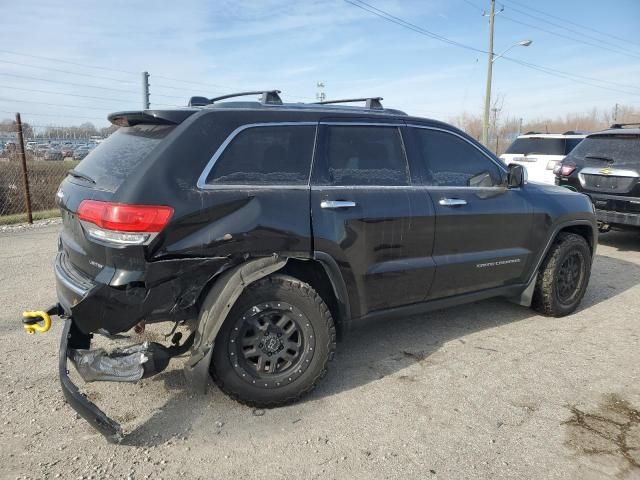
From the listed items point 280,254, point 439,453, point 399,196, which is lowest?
point 439,453

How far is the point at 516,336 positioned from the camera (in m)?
4.28

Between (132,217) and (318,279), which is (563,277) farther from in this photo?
(132,217)

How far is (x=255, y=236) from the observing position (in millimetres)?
2982

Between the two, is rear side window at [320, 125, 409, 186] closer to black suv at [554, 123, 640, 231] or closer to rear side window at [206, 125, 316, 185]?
rear side window at [206, 125, 316, 185]

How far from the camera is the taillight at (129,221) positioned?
268 centimetres

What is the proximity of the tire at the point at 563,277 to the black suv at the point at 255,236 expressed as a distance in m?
1.13

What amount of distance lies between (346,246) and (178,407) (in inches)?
58.5

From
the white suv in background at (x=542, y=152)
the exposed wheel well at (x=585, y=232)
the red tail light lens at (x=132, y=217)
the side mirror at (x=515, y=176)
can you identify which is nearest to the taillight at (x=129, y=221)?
the red tail light lens at (x=132, y=217)

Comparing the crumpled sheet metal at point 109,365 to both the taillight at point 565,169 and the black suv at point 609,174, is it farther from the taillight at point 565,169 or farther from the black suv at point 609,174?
the taillight at point 565,169

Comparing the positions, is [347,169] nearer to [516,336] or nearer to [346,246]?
[346,246]

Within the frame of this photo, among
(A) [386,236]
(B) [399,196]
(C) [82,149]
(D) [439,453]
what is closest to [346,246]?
(A) [386,236]

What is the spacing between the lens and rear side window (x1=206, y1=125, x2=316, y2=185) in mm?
2996

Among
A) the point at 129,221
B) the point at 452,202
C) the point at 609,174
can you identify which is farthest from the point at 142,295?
the point at 609,174

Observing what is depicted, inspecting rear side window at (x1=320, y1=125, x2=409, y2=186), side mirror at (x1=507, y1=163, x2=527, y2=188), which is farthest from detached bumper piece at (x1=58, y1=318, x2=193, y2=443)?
side mirror at (x1=507, y1=163, x2=527, y2=188)
